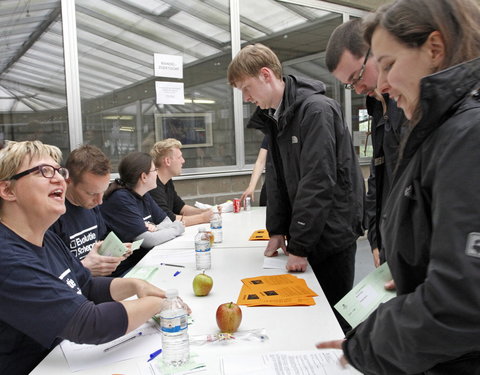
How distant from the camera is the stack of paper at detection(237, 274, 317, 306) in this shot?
1471mm

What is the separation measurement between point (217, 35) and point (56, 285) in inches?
154

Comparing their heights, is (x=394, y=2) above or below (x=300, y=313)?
above

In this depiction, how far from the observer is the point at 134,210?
2.69m

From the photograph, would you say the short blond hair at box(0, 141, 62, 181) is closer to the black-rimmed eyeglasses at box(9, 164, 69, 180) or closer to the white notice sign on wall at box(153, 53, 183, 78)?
the black-rimmed eyeglasses at box(9, 164, 69, 180)

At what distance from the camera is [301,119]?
184cm

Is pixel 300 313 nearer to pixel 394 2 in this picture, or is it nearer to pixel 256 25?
pixel 394 2

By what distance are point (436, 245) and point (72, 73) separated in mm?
3686

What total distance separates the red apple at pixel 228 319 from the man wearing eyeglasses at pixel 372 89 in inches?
25.5

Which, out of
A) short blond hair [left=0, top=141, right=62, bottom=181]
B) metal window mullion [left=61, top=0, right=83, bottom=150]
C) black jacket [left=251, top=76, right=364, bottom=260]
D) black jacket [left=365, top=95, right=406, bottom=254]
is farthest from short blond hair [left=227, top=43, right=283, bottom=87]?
metal window mullion [left=61, top=0, right=83, bottom=150]

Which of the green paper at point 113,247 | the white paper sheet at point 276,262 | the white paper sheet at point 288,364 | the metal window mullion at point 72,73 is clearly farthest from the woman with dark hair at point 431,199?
the metal window mullion at point 72,73

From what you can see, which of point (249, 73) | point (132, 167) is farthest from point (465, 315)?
point (132, 167)

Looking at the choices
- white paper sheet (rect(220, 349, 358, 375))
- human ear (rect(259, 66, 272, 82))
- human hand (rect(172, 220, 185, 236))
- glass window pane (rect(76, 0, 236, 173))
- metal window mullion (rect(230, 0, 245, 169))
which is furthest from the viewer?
metal window mullion (rect(230, 0, 245, 169))

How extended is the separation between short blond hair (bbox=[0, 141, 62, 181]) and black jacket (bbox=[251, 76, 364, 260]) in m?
1.01

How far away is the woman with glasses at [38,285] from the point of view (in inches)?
44.8
